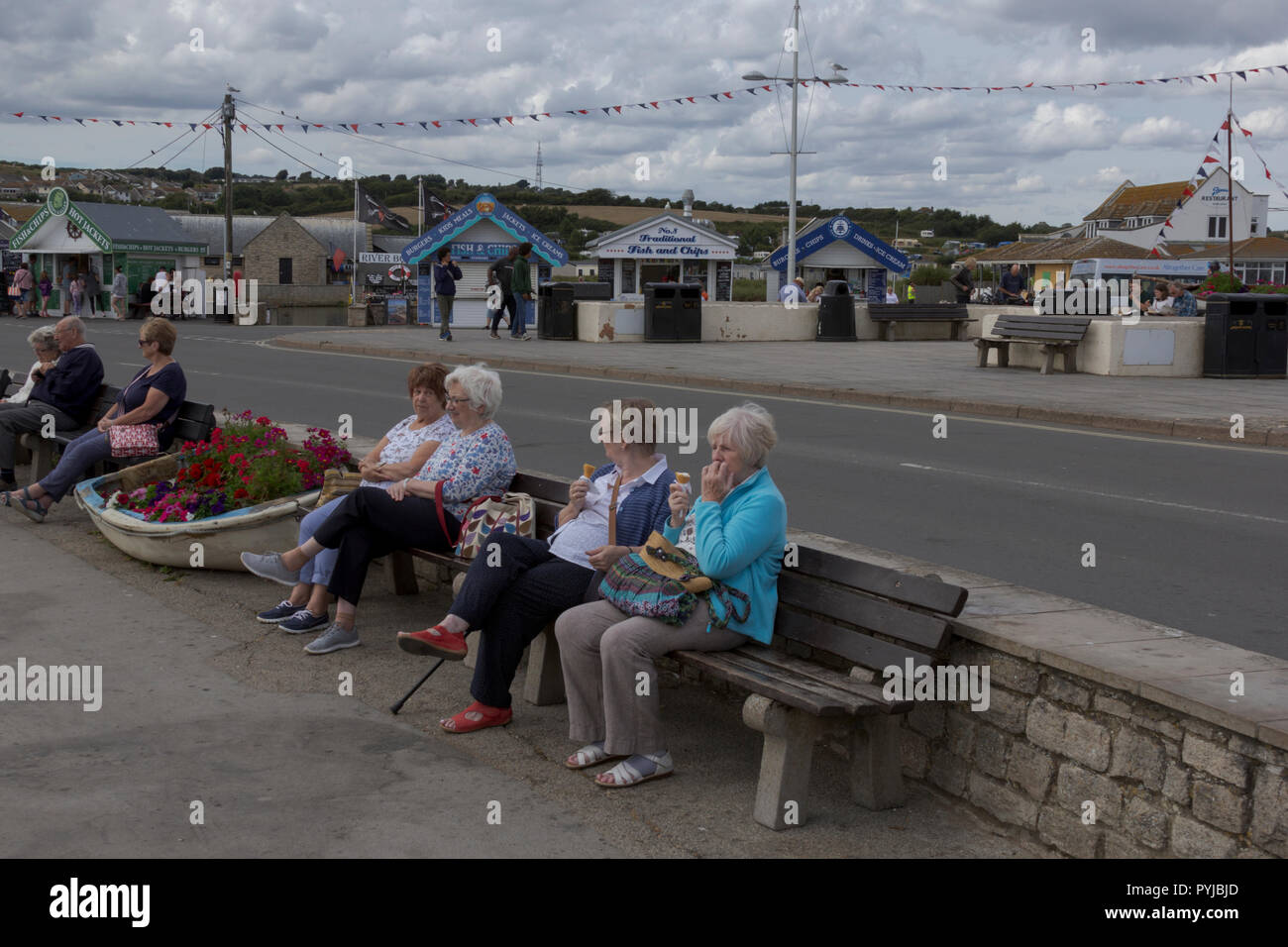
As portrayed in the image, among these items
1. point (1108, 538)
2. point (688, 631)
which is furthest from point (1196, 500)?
point (688, 631)

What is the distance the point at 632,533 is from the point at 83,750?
224cm

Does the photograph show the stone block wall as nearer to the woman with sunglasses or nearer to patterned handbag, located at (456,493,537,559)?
patterned handbag, located at (456,493,537,559)

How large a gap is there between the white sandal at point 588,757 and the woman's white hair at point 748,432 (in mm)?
1213

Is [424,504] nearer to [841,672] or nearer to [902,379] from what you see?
[841,672]

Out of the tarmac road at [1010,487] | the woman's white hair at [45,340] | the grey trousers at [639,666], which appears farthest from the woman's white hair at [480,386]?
the woman's white hair at [45,340]

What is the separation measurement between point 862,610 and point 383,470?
320cm

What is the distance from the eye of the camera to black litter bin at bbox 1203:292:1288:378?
67.8ft

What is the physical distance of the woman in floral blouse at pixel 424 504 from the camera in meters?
6.48

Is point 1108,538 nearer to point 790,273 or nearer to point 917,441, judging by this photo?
point 917,441

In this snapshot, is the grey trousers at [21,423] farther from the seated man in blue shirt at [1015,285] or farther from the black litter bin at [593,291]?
the black litter bin at [593,291]

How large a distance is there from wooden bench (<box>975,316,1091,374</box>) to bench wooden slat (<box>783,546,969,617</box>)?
56.2 ft

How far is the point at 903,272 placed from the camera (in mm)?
50875

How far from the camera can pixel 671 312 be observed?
28469 mm

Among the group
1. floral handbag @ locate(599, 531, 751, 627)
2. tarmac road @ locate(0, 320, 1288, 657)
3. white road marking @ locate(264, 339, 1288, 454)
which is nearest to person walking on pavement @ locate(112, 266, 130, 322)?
white road marking @ locate(264, 339, 1288, 454)
